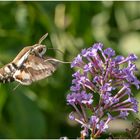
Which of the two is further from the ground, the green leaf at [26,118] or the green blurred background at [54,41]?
the green blurred background at [54,41]

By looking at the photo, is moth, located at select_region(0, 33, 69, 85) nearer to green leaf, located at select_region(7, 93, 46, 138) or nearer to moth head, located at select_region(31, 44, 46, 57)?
moth head, located at select_region(31, 44, 46, 57)

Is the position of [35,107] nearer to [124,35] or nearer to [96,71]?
[124,35]

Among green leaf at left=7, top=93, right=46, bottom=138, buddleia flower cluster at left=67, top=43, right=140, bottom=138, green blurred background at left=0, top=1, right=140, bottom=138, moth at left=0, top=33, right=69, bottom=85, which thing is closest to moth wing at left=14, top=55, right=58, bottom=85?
moth at left=0, top=33, right=69, bottom=85

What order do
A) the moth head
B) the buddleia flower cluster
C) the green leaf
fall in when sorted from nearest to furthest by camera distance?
the buddleia flower cluster < the moth head < the green leaf

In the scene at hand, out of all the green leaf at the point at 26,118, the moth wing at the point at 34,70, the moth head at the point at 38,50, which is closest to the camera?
the moth wing at the point at 34,70

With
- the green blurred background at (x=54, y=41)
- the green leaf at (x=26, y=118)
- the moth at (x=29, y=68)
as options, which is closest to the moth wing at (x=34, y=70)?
the moth at (x=29, y=68)

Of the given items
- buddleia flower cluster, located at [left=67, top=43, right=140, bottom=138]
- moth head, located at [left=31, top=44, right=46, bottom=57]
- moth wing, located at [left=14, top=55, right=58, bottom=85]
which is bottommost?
buddleia flower cluster, located at [left=67, top=43, right=140, bottom=138]

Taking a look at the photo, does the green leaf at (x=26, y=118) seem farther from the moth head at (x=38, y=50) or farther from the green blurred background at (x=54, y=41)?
the moth head at (x=38, y=50)

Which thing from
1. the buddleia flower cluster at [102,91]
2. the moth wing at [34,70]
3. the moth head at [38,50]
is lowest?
the buddleia flower cluster at [102,91]
